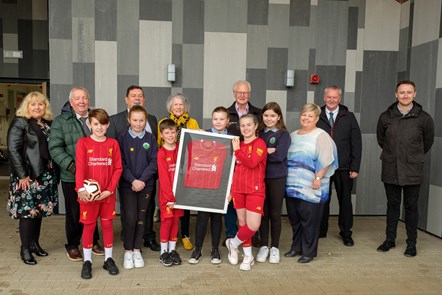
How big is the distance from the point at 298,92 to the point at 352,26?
1403 millimetres

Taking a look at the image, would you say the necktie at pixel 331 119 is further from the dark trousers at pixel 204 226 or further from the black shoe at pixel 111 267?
the black shoe at pixel 111 267

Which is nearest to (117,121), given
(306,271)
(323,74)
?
(306,271)

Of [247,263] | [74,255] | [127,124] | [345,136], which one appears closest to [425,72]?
[345,136]

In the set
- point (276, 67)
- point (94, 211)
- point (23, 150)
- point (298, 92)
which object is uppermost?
point (276, 67)

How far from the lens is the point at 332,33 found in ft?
19.9

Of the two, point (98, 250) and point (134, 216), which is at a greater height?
point (134, 216)

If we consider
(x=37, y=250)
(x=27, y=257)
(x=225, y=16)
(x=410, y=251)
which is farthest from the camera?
(x=225, y=16)

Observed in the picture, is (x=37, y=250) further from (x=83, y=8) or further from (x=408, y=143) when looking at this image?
(x=408, y=143)

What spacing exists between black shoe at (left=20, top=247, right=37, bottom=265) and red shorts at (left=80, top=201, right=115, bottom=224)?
0.82 m

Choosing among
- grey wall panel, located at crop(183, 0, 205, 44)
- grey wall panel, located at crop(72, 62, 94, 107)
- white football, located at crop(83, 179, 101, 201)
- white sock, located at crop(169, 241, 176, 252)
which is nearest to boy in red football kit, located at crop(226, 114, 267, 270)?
white sock, located at crop(169, 241, 176, 252)

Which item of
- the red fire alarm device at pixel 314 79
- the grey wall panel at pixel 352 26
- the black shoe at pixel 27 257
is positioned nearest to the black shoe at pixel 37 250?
the black shoe at pixel 27 257

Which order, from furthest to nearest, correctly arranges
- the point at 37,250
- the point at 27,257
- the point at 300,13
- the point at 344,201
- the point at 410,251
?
1. the point at 300,13
2. the point at 344,201
3. the point at 410,251
4. the point at 37,250
5. the point at 27,257

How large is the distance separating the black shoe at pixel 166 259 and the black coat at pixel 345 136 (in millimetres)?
2460

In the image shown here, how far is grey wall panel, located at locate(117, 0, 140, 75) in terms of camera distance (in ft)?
18.8
